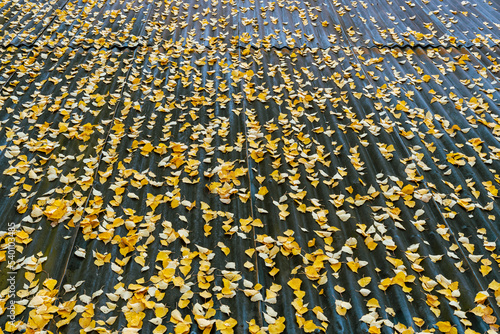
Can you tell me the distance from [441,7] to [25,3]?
241 inches

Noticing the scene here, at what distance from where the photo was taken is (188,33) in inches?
→ 149

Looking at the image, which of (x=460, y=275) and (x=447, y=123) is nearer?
(x=460, y=275)

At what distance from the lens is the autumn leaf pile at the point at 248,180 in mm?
1577

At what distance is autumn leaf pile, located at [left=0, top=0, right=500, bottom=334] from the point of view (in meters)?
1.58

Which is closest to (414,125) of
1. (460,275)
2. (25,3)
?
(460,275)

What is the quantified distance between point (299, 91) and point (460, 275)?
1.96 meters

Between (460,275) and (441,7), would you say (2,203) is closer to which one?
(460,275)

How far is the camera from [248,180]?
2.16 m

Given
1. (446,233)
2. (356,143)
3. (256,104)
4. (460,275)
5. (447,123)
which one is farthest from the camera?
(256,104)

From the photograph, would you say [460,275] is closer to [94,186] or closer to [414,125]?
[414,125]

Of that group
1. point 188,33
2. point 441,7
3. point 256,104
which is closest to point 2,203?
point 256,104

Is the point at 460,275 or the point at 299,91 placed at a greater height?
the point at 299,91

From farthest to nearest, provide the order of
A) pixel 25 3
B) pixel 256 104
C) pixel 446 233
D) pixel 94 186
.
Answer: pixel 25 3 < pixel 256 104 < pixel 94 186 < pixel 446 233

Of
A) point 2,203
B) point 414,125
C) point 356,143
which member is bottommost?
point 2,203
